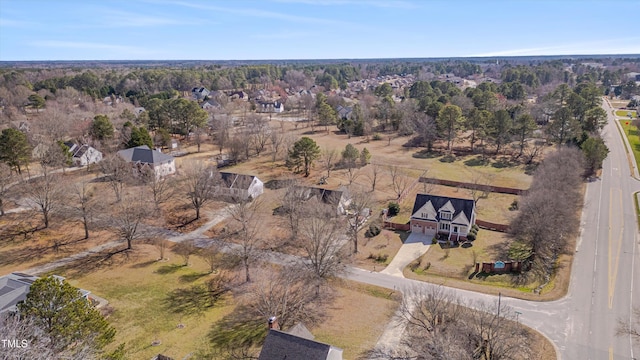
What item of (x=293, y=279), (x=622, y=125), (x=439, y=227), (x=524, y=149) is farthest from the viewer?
(x=622, y=125)

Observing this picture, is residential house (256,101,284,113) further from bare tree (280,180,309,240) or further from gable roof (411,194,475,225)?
gable roof (411,194,475,225)

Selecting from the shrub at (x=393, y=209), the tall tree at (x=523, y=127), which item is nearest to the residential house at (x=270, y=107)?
the tall tree at (x=523, y=127)

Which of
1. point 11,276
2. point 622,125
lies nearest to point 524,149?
point 622,125

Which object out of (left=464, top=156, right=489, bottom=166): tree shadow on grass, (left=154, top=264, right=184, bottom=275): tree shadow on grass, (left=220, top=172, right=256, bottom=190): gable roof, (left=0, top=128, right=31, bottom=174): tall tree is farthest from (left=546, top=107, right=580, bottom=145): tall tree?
(left=0, top=128, right=31, bottom=174): tall tree

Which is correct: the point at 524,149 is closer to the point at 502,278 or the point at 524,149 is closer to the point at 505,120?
the point at 505,120

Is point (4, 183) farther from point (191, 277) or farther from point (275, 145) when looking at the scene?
point (275, 145)

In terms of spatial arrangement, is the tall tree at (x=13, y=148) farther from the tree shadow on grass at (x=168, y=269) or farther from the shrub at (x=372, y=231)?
the shrub at (x=372, y=231)
